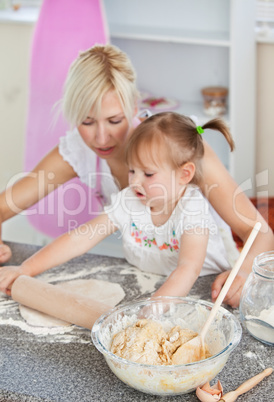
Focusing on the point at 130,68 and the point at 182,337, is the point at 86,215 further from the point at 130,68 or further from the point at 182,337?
the point at 182,337

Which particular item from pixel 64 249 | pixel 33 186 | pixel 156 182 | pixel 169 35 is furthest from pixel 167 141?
pixel 169 35

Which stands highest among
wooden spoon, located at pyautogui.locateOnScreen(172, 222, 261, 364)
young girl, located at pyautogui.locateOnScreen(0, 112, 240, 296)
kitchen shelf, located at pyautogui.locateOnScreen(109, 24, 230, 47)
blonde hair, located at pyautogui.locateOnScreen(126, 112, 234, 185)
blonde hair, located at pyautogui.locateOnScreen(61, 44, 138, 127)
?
kitchen shelf, located at pyautogui.locateOnScreen(109, 24, 230, 47)

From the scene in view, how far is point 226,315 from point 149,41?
2.53 meters

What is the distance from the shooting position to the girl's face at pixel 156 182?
61.9 inches

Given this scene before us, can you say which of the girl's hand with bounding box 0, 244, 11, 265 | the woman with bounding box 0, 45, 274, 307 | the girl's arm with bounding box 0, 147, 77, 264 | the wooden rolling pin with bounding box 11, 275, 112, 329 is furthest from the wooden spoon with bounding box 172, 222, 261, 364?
the girl's arm with bounding box 0, 147, 77, 264

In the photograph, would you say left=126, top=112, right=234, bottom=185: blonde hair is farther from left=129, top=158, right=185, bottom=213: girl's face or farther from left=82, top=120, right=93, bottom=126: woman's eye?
left=82, top=120, right=93, bottom=126: woman's eye

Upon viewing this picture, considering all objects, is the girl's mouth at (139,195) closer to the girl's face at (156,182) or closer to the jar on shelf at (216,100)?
the girl's face at (156,182)

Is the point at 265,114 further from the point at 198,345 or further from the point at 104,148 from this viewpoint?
the point at 198,345

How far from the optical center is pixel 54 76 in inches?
123

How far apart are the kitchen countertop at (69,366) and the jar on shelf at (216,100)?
1876 millimetres

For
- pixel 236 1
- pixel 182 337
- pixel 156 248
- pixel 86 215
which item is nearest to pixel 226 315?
pixel 182 337

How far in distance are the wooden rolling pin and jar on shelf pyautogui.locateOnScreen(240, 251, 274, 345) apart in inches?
11.0

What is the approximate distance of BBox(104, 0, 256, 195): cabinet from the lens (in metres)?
3.07

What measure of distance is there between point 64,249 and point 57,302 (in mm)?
277
